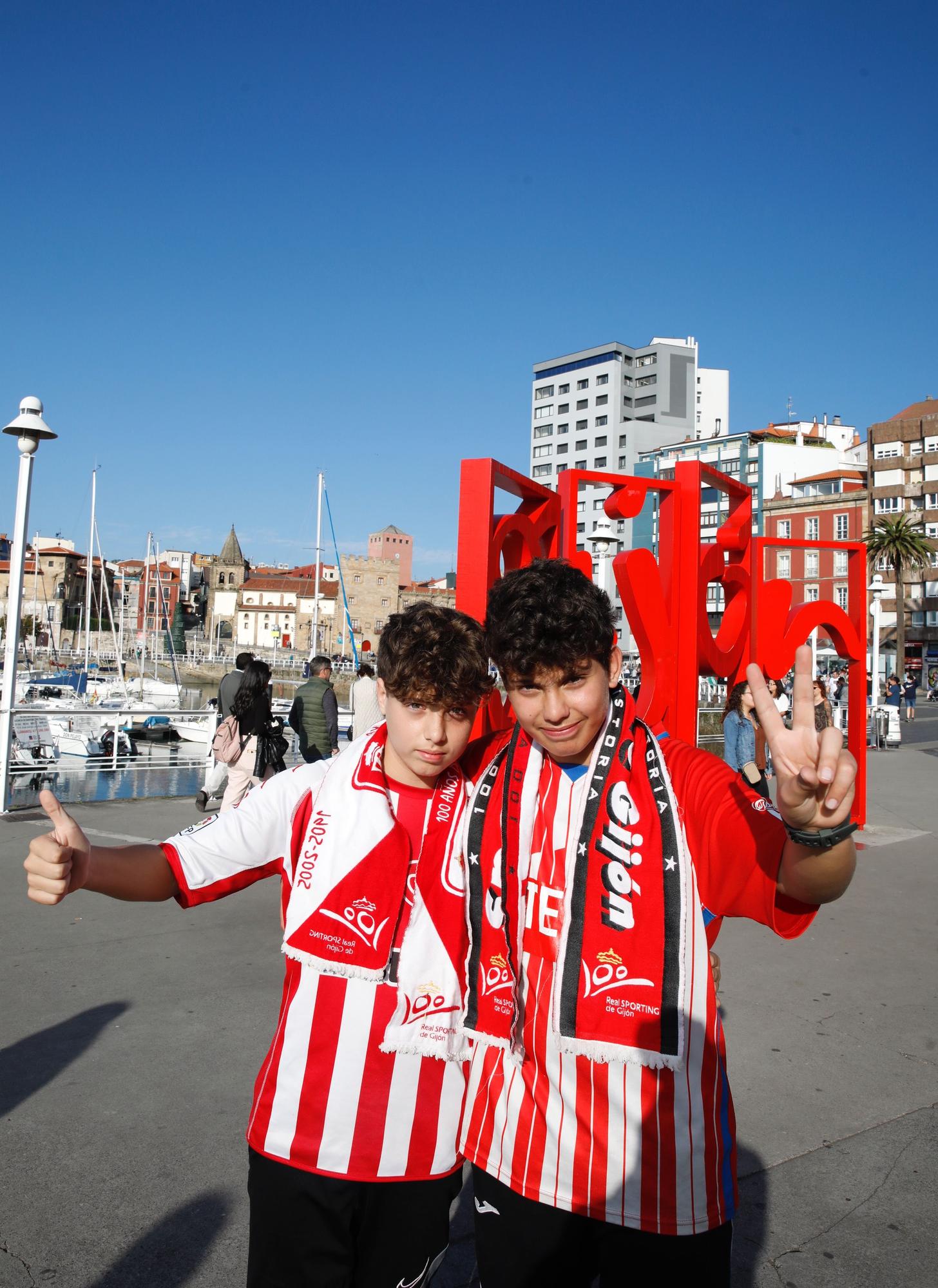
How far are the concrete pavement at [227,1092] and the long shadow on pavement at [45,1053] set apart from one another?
0.4 inches

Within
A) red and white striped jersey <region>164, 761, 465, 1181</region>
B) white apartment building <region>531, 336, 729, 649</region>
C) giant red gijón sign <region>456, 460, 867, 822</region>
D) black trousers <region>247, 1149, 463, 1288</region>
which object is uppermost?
white apartment building <region>531, 336, 729, 649</region>

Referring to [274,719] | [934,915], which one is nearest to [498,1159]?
[934,915]

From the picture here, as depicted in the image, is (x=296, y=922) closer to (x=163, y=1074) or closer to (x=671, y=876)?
(x=671, y=876)

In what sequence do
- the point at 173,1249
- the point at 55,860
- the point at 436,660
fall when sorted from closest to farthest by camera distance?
the point at 55,860, the point at 436,660, the point at 173,1249

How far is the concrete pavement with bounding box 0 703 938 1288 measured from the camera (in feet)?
8.50

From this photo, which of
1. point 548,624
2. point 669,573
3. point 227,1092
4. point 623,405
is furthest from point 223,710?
point 623,405

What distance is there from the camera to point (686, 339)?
8712cm

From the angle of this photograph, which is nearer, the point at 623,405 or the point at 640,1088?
the point at 640,1088

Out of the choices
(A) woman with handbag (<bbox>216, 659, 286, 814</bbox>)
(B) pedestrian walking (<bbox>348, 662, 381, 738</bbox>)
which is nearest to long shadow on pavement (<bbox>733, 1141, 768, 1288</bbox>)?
(A) woman with handbag (<bbox>216, 659, 286, 814</bbox>)

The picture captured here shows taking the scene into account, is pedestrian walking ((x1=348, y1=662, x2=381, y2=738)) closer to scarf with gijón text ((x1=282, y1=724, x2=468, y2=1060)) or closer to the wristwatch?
scarf with gijón text ((x1=282, y1=724, x2=468, y2=1060))

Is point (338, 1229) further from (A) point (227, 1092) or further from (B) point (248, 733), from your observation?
(B) point (248, 733)

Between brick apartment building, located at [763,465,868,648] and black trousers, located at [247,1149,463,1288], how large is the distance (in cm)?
5556

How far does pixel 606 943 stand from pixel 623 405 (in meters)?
87.4

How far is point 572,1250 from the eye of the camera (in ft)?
5.10
